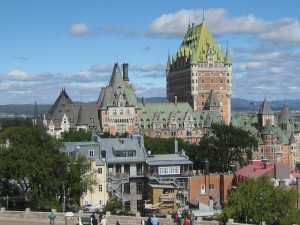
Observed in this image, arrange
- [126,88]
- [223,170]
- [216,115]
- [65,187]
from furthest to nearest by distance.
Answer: [216,115], [126,88], [223,170], [65,187]

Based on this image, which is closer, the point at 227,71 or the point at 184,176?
the point at 184,176

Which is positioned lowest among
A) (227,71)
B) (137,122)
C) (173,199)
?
(173,199)

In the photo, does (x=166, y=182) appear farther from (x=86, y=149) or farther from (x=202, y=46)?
(x=202, y=46)

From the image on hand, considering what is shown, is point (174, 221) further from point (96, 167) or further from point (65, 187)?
point (96, 167)

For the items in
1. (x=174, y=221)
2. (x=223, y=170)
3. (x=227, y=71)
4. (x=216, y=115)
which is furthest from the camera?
(x=227, y=71)

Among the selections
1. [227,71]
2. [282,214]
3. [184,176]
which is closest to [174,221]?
[282,214]

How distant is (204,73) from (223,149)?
76.3 m

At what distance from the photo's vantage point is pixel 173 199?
245ft

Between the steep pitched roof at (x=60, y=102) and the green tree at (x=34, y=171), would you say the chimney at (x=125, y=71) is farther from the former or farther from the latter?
the green tree at (x=34, y=171)

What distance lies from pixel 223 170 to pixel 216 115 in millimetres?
57014

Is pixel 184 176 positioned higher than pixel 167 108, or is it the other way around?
pixel 167 108

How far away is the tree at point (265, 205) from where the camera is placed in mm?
55969

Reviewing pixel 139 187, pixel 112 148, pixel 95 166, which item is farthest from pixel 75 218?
pixel 112 148

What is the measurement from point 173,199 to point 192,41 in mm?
123418
